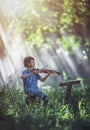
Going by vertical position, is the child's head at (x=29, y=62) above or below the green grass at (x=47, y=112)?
above

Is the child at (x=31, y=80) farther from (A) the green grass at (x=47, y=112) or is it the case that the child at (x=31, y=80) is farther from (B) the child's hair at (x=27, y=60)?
(A) the green grass at (x=47, y=112)

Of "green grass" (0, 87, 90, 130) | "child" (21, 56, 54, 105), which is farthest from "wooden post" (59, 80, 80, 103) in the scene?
"child" (21, 56, 54, 105)

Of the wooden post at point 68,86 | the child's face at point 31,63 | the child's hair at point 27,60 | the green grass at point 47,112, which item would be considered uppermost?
the child's hair at point 27,60

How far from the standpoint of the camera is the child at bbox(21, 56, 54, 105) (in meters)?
5.64

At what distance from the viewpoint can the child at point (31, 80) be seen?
5645 millimetres

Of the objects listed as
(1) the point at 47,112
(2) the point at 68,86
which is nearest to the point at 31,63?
(2) the point at 68,86

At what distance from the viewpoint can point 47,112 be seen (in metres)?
A: 5.01

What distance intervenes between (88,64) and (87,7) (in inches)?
46.5

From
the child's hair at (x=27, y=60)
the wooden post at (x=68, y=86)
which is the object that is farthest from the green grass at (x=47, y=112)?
the child's hair at (x=27, y=60)

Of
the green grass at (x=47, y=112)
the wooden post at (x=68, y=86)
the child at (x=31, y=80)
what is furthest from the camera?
the wooden post at (x=68, y=86)

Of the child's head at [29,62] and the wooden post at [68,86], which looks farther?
the wooden post at [68,86]

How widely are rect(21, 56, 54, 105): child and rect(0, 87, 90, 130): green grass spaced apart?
114 millimetres

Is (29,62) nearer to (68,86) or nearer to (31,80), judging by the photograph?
(31,80)

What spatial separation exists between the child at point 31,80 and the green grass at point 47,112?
114 millimetres
